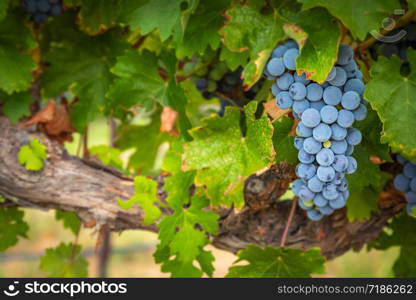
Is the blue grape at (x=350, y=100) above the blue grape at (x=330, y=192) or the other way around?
above

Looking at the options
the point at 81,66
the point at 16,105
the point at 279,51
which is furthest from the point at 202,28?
the point at 16,105

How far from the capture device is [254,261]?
1.74 meters

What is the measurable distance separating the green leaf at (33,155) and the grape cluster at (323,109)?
0.94 m

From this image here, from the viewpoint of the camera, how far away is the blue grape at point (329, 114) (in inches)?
49.4

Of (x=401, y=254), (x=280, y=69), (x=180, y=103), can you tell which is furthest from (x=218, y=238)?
(x=280, y=69)

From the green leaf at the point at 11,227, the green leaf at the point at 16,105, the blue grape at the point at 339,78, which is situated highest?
the green leaf at the point at 16,105

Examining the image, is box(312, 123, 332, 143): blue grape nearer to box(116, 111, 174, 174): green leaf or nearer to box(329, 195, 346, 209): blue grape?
box(329, 195, 346, 209): blue grape

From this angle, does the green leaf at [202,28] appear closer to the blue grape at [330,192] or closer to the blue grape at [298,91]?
the blue grape at [298,91]

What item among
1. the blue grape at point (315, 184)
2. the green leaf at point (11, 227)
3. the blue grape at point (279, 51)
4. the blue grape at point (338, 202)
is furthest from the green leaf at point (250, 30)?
the green leaf at point (11, 227)

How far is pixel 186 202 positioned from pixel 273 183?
0.94 ft

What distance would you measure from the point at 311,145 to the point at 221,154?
31 cm

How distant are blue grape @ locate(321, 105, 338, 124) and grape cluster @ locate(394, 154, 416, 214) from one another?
1.72 feet

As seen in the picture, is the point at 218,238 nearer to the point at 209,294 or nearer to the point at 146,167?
the point at 209,294

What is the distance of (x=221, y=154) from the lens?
1507mm
